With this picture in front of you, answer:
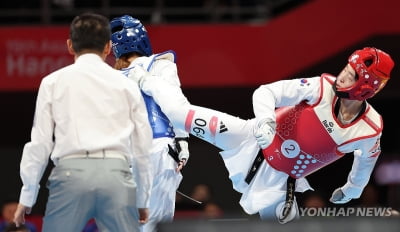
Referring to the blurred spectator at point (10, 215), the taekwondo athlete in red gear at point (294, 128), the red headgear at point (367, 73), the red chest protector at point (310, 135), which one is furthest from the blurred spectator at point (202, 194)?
the red headgear at point (367, 73)

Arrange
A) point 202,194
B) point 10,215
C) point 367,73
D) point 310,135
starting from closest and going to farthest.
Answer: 1. point 367,73
2. point 310,135
3. point 10,215
4. point 202,194

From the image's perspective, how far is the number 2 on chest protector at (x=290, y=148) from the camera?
239 inches

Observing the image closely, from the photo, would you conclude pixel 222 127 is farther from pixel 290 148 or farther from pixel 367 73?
pixel 367 73

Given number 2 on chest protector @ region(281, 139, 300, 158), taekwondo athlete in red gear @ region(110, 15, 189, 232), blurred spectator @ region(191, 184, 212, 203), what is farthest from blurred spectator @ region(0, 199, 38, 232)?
number 2 on chest protector @ region(281, 139, 300, 158)

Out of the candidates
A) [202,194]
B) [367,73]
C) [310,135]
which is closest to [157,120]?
[310,135]

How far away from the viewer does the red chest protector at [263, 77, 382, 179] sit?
5992 mm

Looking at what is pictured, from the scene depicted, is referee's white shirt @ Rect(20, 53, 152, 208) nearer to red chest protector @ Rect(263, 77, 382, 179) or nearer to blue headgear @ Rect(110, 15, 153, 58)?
blue headgear @ Rect(110, 15, 153, 58)

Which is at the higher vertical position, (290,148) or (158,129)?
(158,129)

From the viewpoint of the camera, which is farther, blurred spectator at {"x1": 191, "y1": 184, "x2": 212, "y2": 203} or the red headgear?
blurred spectator at {"x1": 191, "y1": 184, "x2": 212, "y2": 203}

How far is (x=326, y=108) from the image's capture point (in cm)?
602

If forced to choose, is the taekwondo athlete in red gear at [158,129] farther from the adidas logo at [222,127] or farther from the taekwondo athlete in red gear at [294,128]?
the adidas logo at [222,127]

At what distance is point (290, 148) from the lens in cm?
609

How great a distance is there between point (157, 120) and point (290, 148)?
931mm

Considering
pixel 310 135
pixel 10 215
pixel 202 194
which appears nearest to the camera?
pixel 310 135
